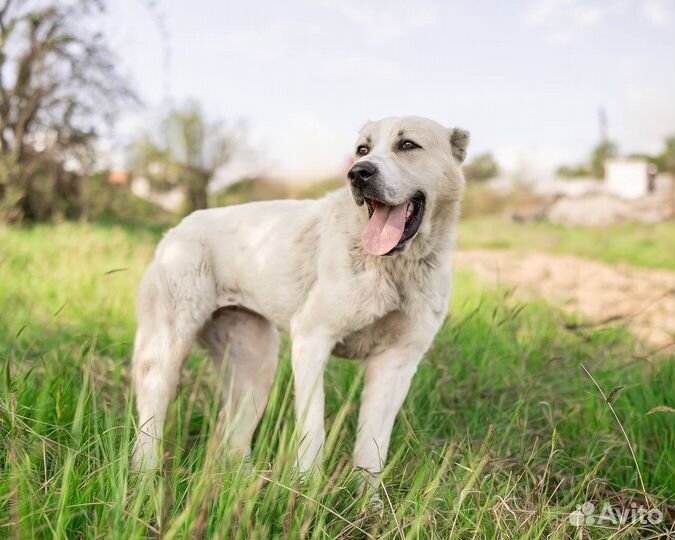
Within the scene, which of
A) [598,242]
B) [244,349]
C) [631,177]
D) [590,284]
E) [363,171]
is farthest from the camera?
[631,177]

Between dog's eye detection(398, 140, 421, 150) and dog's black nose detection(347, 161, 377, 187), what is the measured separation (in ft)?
1.15

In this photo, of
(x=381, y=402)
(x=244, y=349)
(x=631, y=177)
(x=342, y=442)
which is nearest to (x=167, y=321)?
(x=244, y=349)

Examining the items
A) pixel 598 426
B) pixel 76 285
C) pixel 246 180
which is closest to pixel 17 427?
pixel 598 426

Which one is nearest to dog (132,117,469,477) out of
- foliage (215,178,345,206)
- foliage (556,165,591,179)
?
foliage (215,178,345,206)

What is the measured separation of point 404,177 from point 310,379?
1.04 m

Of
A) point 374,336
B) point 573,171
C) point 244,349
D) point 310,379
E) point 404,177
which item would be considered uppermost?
point 404,177

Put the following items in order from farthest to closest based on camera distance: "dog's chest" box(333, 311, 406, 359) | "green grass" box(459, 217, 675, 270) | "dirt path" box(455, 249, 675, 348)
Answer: "green grass" box(459, 217, 675, 270)
"dirt path" box(455, 249, 675, 348)
"dog's chest" box(333, 311, 406, 359)

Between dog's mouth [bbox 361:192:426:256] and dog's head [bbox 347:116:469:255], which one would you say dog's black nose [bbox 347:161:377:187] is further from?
dog's mouth [bbox 361:192:426:256]

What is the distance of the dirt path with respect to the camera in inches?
285

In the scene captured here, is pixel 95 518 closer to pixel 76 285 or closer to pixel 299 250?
pixel 299 250

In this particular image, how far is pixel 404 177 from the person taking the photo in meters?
3.10

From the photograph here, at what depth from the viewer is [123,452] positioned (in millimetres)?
2238

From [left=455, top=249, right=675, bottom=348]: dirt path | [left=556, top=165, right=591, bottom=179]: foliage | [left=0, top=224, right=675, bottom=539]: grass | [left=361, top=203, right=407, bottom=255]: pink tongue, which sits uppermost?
[left=361, top=203, right=407, bottom=255]: pink tongue

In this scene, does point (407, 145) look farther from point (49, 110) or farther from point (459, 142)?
point (49, 110)
